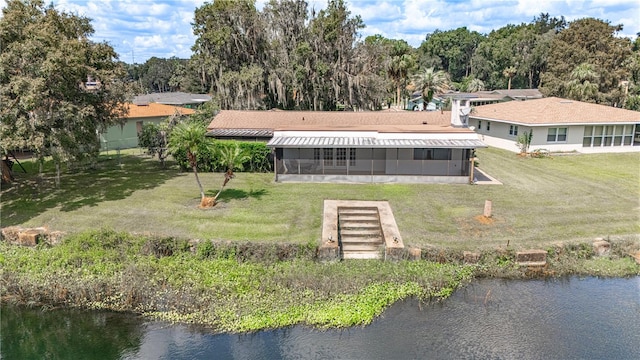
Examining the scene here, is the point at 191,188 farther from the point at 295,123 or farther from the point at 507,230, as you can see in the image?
the point at 507,230

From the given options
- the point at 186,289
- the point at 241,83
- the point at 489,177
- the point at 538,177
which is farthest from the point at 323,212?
the point at 241,83

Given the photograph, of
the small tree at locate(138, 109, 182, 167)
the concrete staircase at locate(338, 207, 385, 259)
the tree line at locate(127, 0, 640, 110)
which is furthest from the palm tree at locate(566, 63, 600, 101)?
the small tree at locate(138, 109, 182, 167)

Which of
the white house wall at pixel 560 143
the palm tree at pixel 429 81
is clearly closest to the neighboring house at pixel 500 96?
the palm tree at pixel 429 81

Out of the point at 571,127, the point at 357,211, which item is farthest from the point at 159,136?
the point at 571,127

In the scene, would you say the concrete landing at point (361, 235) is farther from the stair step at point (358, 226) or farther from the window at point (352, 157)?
the window at point (352, 157)

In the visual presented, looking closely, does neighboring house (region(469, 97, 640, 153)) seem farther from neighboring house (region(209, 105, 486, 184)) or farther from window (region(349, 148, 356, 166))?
window (region(349, 148, 356, 166))

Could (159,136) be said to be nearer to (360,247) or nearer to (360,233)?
(360,233)
